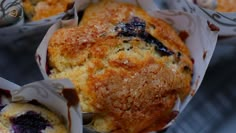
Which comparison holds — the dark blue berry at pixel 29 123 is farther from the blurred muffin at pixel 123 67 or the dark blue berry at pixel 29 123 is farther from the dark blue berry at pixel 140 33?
the dark blue berry at pixel 140 33

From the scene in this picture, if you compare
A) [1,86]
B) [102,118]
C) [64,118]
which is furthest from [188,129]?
[1,86]

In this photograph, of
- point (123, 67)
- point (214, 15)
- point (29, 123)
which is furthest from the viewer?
point (214, 15)

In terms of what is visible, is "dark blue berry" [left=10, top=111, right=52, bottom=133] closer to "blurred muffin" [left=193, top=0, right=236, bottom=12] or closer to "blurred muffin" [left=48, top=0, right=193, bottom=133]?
"blurred muffin" [left=48, top=0, right=193, bottom=133]

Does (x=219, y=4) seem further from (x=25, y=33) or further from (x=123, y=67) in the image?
(x=25, y=33)

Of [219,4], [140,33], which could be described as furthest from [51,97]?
[219,4]

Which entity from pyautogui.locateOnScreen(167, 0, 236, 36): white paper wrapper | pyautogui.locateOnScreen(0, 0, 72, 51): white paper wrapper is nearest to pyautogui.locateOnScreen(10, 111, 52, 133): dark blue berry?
pyautogui.locateOnScreen(0, 0, 72, 51): white paper wrapper

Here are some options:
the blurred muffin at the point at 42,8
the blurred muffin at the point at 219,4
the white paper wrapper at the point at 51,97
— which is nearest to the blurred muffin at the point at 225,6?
the blurred muffin at the point at 219,4
